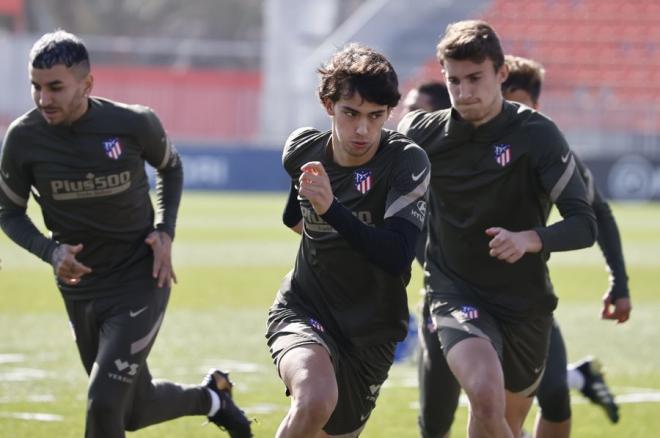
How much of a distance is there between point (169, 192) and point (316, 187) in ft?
6.68

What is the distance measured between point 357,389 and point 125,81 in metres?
35.9

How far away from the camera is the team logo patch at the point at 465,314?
621 cm

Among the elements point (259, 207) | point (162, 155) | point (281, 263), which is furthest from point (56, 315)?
point (259, 207)

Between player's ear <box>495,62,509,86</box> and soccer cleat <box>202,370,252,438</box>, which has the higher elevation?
player's ear <box>495,62,509,86</box>

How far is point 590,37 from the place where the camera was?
128 feet

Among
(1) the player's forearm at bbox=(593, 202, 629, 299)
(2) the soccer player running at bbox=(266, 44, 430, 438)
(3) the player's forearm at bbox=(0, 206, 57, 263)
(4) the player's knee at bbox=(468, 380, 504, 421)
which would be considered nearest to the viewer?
(2) the soccer player running at bbox=(266, 44, 430, 438)

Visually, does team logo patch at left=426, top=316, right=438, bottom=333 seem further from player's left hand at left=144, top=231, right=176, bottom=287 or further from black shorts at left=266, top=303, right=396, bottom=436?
player's left hand at left=144, top=231, right=176, bottom=287

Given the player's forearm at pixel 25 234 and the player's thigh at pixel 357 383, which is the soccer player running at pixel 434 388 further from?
the player's forearm at pixel 25 234

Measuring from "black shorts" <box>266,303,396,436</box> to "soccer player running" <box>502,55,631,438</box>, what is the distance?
1.76 meters

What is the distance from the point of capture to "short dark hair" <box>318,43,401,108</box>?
5527mm

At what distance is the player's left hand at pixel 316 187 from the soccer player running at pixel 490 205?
119cm

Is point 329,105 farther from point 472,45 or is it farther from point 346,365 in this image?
point 346,365

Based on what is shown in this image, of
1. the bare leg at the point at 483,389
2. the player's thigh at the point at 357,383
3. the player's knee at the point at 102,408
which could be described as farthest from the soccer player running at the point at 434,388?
the player's knee at the point at 102,408

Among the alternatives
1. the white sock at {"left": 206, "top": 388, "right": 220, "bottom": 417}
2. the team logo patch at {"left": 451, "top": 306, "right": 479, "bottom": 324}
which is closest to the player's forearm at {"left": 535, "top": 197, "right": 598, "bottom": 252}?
the team logo patch at {"left": 451, "top": 306, "right": 479, "bottom": 324}
